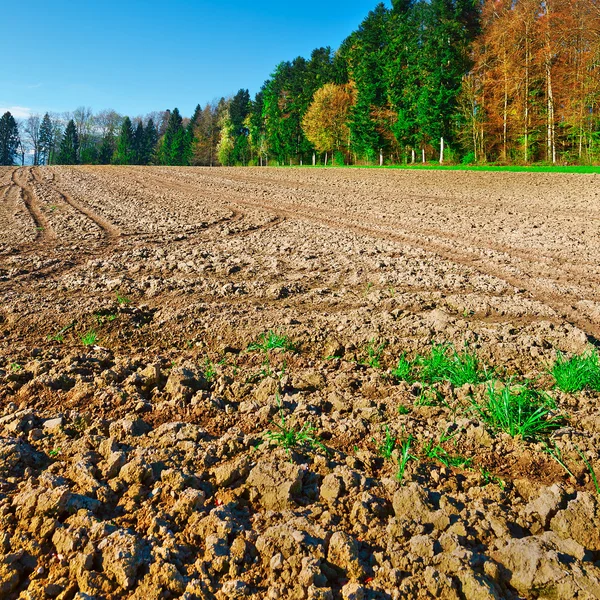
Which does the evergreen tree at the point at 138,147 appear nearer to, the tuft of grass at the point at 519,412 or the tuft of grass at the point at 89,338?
the tuft of grass at the point at 89,338

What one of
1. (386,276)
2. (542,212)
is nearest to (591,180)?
(542,212)

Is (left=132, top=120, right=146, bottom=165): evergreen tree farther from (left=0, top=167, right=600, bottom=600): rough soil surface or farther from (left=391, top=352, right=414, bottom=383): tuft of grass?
(left=391, top=352, right=414, bottom=383): tuft of grass

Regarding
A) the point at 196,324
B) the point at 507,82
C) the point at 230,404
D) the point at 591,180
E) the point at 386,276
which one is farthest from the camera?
the point at 507,82

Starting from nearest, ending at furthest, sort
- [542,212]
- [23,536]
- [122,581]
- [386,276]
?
[122,581] → [23,536] → [386,276] → [542,212]

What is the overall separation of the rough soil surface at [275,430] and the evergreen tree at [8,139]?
112378 mm

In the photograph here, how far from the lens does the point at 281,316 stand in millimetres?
5441

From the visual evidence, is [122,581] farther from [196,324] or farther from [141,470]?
[196,324]

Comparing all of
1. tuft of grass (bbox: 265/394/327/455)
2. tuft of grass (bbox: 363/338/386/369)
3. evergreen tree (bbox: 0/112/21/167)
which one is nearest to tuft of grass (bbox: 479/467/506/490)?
tuft of grass (bbox: 265/394/327/455)

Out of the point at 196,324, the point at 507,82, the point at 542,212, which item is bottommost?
the point at 196,324

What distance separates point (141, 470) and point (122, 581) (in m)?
0.73

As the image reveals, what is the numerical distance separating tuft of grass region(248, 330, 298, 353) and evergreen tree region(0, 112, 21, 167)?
114490 millimetres

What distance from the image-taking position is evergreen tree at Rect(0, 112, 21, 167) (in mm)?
99125

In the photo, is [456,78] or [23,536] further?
[456,78]

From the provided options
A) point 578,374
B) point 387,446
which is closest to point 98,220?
point 387,446
